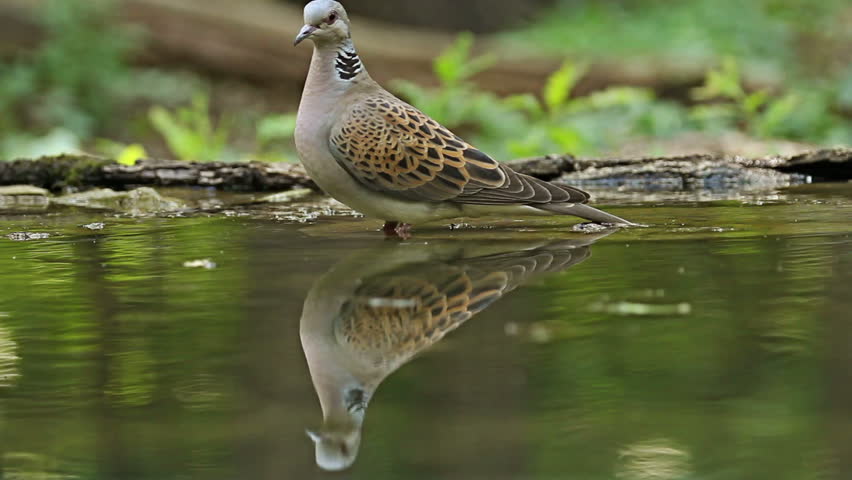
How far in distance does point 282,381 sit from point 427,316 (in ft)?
2.01

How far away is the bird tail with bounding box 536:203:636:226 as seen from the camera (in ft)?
16.7

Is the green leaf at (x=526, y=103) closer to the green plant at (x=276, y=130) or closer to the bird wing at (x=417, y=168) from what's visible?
the green plant at (x=276, y=130)

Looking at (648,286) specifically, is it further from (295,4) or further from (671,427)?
(295,4)

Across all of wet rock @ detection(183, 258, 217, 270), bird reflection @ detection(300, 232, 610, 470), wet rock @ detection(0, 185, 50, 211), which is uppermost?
wet rock @ detection(0, 185, 50, 211)

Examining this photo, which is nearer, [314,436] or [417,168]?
[314,436]

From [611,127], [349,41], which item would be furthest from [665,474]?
[611,127]

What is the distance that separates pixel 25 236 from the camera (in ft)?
17.3

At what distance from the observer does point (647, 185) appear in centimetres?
693

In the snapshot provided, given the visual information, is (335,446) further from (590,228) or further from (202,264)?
(590,228)

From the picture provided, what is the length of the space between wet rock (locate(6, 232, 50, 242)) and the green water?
461mm

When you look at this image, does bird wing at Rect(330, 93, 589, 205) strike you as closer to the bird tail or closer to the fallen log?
the bird tail

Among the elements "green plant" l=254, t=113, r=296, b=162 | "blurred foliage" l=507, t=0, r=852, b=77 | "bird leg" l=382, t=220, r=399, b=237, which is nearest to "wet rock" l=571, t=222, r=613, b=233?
"bird leg" l=382, t=220, r=399, b=237

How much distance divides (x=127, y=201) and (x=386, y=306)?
353 centimetres

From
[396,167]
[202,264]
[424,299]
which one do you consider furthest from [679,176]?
[424,299]
